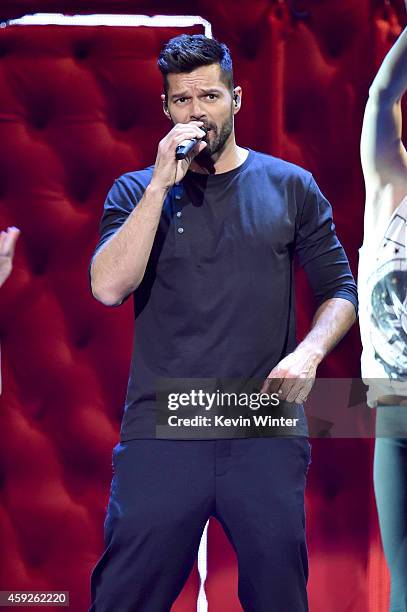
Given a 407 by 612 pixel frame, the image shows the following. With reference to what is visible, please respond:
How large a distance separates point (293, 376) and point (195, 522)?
0.98ft

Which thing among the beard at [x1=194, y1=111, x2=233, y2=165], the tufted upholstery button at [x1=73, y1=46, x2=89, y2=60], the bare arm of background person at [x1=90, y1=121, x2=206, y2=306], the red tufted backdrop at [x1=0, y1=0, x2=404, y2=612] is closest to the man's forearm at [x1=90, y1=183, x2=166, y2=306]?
the bare arm of background person at [x1=90, y1=121, x2=206, y2=306]

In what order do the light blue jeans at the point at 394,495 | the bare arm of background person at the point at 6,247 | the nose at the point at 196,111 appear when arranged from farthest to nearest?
1. the light blue jeans at the point at 394,495
2. the bare arm of background person at the point at 6,247
3. the nose at the point at 196,111

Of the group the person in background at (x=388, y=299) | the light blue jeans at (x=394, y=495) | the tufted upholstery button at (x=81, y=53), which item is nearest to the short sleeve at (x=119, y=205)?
the tufted upholstery button at (x=81, y=53)

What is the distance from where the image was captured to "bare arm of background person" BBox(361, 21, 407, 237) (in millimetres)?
2164

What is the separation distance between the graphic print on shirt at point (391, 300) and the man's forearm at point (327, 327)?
509 millimetres

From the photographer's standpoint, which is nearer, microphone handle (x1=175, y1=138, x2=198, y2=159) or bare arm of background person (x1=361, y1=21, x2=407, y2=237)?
microphone handle (x1=175, y1=138, x2=198, y2=159)

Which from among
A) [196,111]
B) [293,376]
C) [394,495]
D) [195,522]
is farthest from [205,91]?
[394,495]

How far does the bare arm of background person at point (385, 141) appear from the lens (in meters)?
2.16

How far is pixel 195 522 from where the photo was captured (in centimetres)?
155

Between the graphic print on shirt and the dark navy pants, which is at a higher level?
the graphic print on shirt

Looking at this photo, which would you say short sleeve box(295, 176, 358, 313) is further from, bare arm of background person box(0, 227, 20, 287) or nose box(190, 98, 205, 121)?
bare arm of background person box(0, 227, 20, 287)

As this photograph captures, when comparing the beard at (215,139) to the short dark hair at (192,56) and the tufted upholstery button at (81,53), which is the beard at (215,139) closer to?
the short dark hair at (192,56)

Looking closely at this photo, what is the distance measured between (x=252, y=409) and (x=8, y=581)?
3.08 ft

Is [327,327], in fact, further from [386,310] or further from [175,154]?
[386,310]
